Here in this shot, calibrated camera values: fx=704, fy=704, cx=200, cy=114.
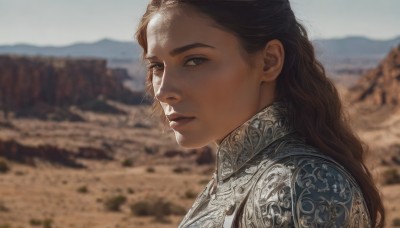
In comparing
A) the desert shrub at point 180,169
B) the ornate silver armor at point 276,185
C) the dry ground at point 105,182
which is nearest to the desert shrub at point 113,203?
the dry ground at point 105,182

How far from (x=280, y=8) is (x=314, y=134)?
39 cm

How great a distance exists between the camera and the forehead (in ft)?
6.41

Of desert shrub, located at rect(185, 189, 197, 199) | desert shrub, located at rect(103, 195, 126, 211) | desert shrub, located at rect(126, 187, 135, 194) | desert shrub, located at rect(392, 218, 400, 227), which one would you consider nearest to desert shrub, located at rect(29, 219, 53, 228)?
desert shrub, located at rect(103, 195, 126, 211)

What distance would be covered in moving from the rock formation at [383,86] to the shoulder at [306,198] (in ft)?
177

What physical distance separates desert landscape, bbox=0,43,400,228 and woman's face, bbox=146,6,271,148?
0.52 m

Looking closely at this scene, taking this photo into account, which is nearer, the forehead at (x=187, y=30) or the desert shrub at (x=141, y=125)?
the forehead at (x=187, y=30)

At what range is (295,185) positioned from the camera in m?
1.66

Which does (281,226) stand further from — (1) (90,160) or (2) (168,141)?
(2) (168,141)

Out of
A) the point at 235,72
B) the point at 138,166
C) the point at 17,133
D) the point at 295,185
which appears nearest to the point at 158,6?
the point at 235,72

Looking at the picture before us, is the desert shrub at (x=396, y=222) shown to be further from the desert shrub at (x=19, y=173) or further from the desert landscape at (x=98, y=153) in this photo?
the desert shrub at (x=19, y=173)

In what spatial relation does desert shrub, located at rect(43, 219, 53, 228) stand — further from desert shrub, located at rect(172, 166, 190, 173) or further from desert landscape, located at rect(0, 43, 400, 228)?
desert shrub, located at rect(172, 166, 190, 173)

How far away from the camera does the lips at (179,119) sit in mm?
2015

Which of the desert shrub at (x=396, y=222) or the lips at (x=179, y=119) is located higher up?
the desert shrub at (x=396, y=222)

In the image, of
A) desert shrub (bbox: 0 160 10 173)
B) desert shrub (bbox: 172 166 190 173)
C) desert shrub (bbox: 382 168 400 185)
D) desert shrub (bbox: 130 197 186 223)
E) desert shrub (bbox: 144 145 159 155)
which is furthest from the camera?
desert shrub (bbox: 144 145 159 155)
